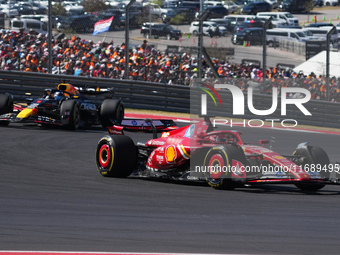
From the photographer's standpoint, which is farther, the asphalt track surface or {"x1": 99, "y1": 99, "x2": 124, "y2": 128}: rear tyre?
{"x1": 99, "y1": 99, "x2": 124, "y2": 128}: rear tyre

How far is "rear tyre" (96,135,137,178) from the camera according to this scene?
10.3 metres

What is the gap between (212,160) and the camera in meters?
9.33

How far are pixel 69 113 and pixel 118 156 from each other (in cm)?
596

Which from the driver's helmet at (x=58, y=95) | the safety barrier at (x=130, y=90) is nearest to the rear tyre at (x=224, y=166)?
the driver's helmet at (x=58, y=95)

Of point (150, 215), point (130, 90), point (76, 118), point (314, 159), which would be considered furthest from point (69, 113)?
point (150, 215)

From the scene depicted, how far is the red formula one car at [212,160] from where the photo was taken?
908 cm

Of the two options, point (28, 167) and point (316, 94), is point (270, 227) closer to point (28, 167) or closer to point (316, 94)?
point (28, 167)

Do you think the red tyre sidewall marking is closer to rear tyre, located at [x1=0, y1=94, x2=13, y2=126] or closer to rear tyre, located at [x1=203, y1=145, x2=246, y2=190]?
rear tyre, located at [x1=203, y1=145, x2=246, y2=190]

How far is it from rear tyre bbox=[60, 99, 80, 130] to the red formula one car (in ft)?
17.6

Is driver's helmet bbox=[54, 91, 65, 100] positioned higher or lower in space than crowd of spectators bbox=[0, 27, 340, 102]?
lower

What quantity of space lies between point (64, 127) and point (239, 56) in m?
16.3

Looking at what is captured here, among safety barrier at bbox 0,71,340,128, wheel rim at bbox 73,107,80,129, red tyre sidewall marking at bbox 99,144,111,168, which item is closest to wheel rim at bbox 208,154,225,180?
red tyre sidewall marking at bbox 99,144,111,168

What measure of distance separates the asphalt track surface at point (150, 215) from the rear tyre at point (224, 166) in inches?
5.8

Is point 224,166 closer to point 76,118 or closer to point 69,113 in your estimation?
point 69,113
